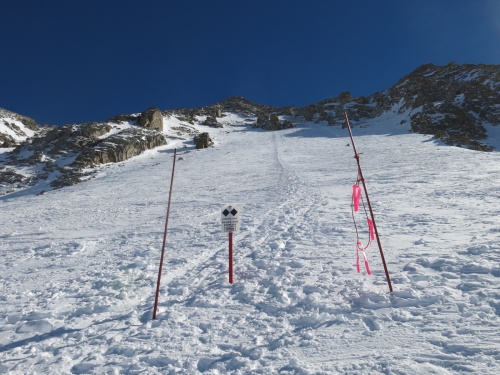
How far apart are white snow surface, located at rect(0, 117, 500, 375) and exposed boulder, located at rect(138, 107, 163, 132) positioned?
4276cm

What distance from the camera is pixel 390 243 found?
8312mm

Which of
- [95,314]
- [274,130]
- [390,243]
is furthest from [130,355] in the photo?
[274,130]

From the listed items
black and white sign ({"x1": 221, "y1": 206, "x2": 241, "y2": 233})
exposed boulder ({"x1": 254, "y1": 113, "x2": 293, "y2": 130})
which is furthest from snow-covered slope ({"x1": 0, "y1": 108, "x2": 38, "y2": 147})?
black and white sign ({"x1": 221, "y1": 206, "x2": 241, "y2": 233})

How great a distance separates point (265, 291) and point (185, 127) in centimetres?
6204

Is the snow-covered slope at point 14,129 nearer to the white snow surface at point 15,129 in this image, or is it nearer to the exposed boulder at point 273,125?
the white snow surface at point 15,129

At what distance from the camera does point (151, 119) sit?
185ft

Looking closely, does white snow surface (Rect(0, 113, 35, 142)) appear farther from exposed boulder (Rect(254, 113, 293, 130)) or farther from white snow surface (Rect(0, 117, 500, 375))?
white snow surface (Rect(0, 117, 500, 375))

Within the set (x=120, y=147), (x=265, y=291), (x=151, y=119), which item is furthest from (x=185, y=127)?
(x=265, y=291)

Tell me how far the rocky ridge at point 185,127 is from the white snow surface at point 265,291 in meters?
24.7

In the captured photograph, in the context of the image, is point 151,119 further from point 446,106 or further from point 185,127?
point 446,106

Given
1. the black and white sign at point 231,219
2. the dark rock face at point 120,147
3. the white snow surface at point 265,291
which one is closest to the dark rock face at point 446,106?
the white snow surface at point 265,291

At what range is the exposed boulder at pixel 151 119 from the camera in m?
55.3

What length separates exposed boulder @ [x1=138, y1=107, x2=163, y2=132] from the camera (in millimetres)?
55297

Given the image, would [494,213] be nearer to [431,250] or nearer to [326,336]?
[431,250]
